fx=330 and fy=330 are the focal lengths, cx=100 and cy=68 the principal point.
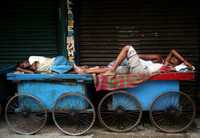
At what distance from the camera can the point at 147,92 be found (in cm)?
615

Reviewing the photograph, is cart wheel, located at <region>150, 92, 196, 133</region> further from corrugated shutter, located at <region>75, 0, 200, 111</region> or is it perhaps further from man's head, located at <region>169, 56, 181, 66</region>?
corrugated shutter, located at <region>75, 0, 200, 111</region>

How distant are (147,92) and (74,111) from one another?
141cm

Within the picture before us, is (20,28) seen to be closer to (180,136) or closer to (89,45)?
(89,45)

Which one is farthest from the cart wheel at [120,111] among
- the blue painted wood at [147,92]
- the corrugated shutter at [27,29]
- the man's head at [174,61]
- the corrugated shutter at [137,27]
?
the corrugated shutter at [27,29]

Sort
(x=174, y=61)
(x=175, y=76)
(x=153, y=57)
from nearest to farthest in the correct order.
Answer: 1. (x=175, y=76)
2. (x=174, y=61)
3. (x=153, y=57)

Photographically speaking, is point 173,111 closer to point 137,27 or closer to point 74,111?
point 74,111

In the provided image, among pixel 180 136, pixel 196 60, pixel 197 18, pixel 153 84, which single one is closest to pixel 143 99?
pixel 153 84

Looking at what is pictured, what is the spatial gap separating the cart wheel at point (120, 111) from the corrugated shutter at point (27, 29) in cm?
212

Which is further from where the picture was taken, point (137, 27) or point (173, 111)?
point (137, 27)

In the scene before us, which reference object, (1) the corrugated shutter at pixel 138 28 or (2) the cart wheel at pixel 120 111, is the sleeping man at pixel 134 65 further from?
(1) the corrugated shutter at pixel 138 28

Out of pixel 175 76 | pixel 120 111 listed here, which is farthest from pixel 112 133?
pixel 175 76

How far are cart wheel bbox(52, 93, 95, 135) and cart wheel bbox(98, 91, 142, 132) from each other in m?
0.25

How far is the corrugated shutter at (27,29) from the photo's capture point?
758 cm

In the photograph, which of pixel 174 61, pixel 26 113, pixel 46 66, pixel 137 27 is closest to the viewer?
pixel 26 113
